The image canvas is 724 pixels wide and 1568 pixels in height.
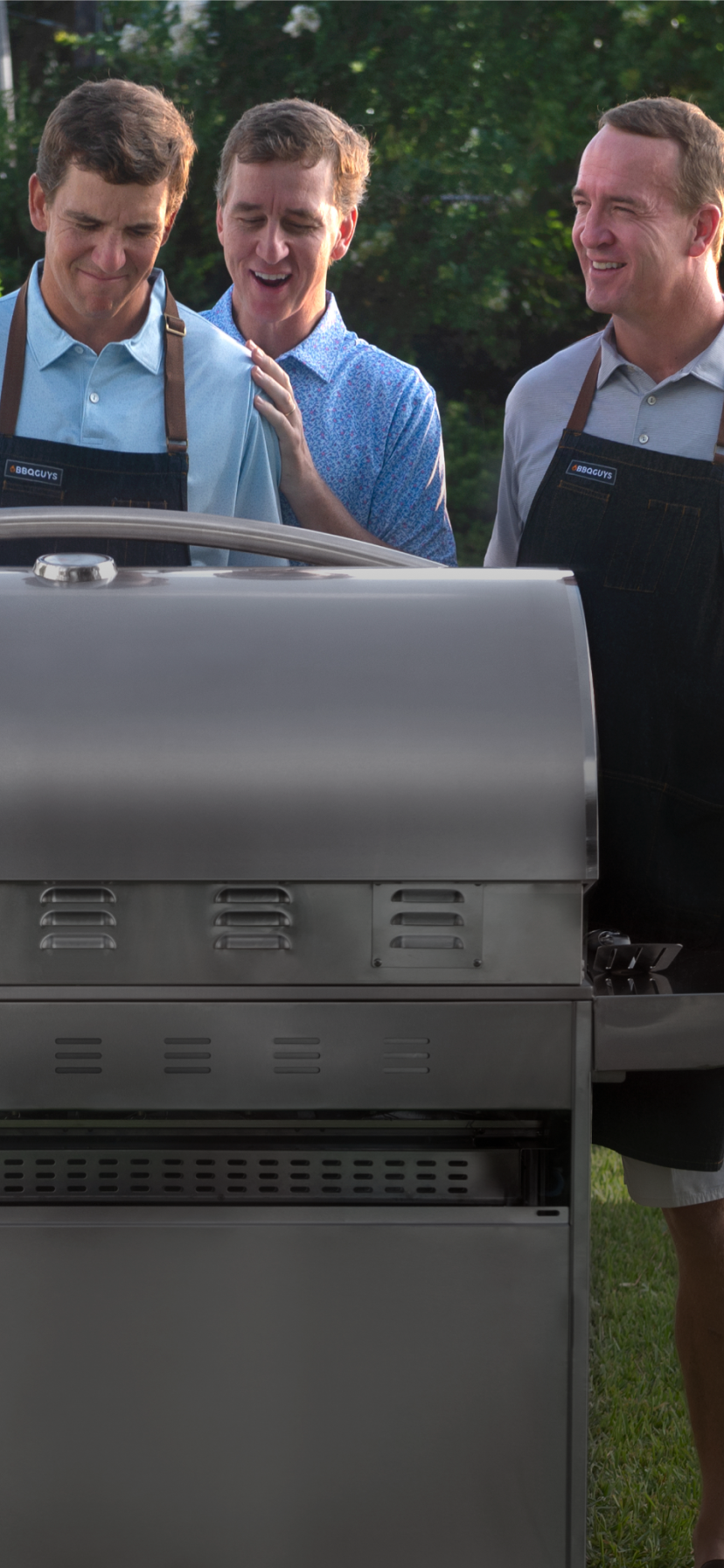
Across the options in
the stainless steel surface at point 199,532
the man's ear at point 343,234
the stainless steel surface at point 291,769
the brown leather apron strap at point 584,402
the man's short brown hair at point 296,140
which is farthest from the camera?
the man's ear at point 343,234

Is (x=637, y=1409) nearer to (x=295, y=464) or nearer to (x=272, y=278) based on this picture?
(x=295, y=464)

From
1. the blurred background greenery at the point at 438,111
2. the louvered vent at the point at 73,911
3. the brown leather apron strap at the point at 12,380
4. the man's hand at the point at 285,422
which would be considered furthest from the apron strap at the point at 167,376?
the blurred background greenery at the point at 438,111

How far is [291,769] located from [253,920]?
13 cm

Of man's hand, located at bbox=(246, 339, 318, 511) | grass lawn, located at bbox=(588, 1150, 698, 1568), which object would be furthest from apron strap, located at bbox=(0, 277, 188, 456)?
grass lawn, located at bbox=(588, 1150, 698, 1568)

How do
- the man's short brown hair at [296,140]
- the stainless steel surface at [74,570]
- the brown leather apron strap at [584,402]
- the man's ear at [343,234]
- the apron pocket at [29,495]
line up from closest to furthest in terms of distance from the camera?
the stainless steel surface at [74,570]
the apron pocket at [29,495]
the brown leather apron strap at [584,402]
the man's short brown hair at [296,140]
the man's ear at [343,234]

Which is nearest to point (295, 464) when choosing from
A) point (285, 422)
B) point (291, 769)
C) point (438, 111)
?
point (285, 422)

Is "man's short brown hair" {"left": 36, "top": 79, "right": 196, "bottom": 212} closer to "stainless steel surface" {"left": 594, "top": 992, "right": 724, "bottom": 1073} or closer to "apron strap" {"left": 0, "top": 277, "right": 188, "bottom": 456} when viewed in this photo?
"apron strap" {"left": 0, "top": 277, "right": 188, "bottom": 456}

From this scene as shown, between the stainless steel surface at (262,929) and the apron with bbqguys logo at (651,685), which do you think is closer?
the stainless steel surface at (262,929)

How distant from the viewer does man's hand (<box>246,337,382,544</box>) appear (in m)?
1.91

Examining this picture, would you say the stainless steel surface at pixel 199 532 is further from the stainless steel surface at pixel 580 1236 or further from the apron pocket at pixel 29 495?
the stainless steel surface at pixel 580 1236

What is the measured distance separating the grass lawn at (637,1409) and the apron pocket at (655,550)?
1309 mm

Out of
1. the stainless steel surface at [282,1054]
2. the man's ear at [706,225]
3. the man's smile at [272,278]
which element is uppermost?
the man's ear at [706,225]

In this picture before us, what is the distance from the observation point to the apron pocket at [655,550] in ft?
6.00

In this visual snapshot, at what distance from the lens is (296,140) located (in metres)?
2.13
